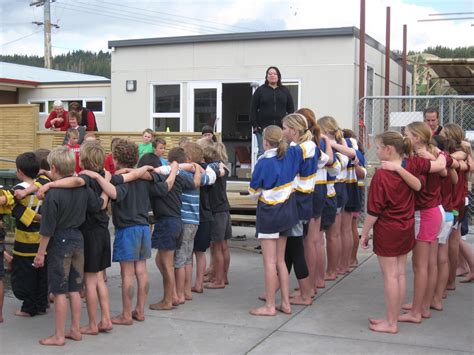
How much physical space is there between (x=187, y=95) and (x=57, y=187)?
9466 mm

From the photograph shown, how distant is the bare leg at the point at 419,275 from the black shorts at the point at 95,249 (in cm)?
271

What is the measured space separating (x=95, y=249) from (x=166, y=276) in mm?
963

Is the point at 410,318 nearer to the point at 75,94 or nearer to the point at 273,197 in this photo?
the point at 273,197

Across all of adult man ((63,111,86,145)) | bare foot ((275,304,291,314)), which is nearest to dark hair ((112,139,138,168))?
bare foot ((275,304,291,314))

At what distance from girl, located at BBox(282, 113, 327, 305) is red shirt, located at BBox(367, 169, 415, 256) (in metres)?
0.78

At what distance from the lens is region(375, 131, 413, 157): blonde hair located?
534 cm

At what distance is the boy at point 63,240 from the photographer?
4.89 metres

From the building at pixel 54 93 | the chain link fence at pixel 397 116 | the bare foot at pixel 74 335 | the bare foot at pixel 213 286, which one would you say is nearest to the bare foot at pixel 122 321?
the bare foot at pixel 74 335

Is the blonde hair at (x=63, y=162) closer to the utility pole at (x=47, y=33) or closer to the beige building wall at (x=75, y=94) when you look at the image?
the beige building wall at (x=75, y=94)

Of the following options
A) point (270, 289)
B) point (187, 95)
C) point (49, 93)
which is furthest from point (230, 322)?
point (49, 93)

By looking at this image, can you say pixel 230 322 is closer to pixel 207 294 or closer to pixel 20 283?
pixel 207 294

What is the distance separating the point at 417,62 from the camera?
61.1ft

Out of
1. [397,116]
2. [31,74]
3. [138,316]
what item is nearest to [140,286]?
[138,316]

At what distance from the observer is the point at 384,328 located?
5363mm
